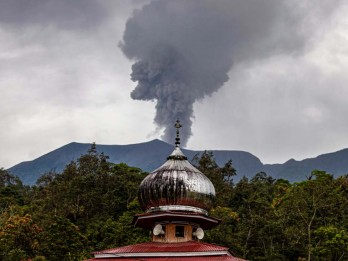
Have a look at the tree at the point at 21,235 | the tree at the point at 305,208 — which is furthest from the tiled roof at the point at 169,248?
the tree at the point at 21,235

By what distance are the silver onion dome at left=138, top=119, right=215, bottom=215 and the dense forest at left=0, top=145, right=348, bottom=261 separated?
15269 millimetres

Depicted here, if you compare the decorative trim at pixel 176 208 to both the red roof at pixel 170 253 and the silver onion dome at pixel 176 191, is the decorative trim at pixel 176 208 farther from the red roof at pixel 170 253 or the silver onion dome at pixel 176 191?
the red roof at pixel 170 253

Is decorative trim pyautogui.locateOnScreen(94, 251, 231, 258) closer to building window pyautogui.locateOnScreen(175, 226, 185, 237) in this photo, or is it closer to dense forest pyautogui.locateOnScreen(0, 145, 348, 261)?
building window pyautogui.locateOnScreen(175, 226, 185, 237)

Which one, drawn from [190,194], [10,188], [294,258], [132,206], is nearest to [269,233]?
[294,258]

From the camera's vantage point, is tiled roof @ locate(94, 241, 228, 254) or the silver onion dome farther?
the silver onion dome

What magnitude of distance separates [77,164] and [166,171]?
138ft

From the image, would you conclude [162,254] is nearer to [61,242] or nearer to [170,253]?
[170,253]

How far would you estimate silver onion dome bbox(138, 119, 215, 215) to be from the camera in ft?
92.1

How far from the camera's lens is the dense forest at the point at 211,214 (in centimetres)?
4362

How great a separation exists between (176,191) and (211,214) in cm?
2225

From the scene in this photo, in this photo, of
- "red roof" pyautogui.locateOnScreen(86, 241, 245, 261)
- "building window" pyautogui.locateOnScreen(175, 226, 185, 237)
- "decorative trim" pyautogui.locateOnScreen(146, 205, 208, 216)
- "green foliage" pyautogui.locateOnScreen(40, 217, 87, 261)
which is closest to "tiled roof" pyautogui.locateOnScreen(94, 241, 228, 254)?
"red roof" pyautogui.locateOnScreen(86, 241, 245, 261)

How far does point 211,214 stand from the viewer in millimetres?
49719

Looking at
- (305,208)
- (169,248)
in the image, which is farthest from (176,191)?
(305,208)

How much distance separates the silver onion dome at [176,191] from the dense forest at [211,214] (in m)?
15.3
